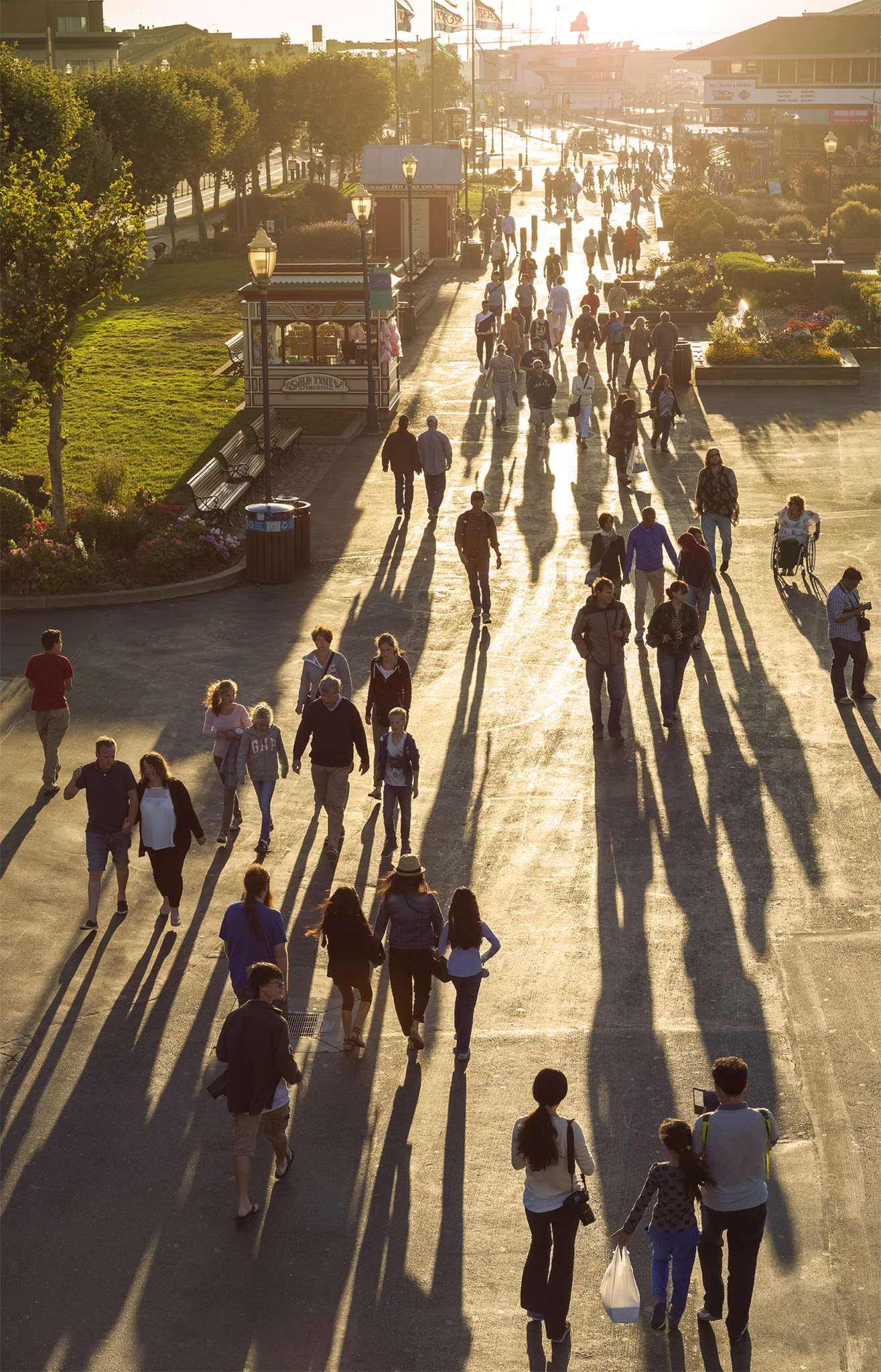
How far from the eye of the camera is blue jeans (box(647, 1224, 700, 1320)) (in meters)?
6.90

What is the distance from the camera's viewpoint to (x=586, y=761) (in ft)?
45.6

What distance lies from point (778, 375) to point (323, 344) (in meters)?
9.49

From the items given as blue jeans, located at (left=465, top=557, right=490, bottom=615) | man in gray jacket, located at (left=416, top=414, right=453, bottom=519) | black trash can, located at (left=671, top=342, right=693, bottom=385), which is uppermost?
black trash can, located at (left=671, top=342, right=693, bottom=385)

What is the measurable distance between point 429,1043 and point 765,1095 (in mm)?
2203

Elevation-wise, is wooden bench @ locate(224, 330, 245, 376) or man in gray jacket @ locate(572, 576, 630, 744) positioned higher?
wooden bench @ locate(224, 330, 245, 376)

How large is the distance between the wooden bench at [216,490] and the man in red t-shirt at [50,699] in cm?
795

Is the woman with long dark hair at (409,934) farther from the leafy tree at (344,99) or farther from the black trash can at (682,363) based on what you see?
the leafy tree at (344,99)

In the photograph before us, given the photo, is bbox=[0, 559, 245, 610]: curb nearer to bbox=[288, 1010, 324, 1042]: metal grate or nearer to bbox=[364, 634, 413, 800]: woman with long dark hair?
bbox=[364, 634, 413, 800]: woman with long dark hair

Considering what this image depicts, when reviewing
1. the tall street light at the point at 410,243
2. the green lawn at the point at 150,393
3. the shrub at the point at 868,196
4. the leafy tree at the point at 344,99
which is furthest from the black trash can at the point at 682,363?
the leafy tree at the point at 344,99

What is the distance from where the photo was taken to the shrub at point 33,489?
22125 millimetres

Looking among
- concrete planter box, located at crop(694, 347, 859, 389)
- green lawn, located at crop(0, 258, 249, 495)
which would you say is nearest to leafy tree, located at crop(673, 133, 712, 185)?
green lawn, located at crop(0, 258, 249, 495)

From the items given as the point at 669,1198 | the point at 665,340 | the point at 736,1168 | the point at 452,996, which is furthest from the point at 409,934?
the point at 665,340

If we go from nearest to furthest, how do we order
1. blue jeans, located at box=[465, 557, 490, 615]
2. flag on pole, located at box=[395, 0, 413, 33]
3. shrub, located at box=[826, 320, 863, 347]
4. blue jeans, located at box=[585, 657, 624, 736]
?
blue jeans, located at box=[585, 657, 624, 736] → blue jeans, located at box=[465, 557, 490, 615] → shrub, located at box=[826, 320, 863, 347] → flag on pole, located at box=[395, 0, 413, 33]

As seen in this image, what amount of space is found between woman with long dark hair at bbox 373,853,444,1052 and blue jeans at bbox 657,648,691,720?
564cm
